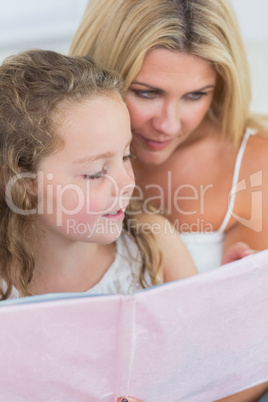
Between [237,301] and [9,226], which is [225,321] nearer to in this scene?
[237,301]

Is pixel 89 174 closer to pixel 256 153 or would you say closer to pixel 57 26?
pixel 256 153

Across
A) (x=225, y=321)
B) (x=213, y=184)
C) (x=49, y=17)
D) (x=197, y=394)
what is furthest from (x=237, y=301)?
(x=49, y=17)

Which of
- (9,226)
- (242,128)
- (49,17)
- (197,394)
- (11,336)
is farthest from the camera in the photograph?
(49,17)

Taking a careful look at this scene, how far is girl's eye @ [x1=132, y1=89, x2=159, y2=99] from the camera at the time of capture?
1256 mm

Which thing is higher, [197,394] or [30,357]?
[30,357]

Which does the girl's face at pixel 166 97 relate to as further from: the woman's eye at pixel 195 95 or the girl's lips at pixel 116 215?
the girl's lips at pixel 116 215

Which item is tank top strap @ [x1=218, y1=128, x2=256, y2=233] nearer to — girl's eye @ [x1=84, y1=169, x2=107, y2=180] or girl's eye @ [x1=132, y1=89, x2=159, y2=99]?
girl's eye @ [x1=132, y1=89, x2=159, y2=99]

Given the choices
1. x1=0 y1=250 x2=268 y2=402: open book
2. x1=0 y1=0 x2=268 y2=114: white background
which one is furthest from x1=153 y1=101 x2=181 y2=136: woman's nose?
x1=0 y1=0 x2=268 y2=114: white background

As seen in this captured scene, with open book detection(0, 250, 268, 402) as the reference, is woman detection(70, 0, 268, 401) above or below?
above

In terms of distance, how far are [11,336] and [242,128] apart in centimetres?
88

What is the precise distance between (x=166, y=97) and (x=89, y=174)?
0.32 m

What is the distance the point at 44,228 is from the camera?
1130 millimetres

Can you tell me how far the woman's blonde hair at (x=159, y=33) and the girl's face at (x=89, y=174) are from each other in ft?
0.63

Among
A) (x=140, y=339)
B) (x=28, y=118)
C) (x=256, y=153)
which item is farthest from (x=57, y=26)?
(x=140, y=339)
